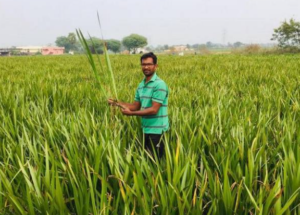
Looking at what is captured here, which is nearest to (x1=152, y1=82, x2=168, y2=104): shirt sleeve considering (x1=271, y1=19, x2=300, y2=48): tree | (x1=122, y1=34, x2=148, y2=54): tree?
(x1=271, y1=19, x2=300, y2=48): tree

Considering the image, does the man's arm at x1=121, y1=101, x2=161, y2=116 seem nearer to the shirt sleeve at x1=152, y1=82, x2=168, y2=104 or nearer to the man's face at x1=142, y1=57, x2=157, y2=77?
the shirt sleeve at x1=152, y1=82, x2=168, y2=104

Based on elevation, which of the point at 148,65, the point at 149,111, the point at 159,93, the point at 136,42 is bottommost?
the point at 149,111

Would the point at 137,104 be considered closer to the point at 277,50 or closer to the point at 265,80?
the point at 265,80

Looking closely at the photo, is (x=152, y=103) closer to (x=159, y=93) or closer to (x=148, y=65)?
(x=159, y=93)

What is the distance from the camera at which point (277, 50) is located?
35.2 meters

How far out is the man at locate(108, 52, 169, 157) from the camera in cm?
214

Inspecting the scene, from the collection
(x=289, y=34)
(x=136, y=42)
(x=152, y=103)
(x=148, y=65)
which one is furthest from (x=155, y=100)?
(x=136, y=42)

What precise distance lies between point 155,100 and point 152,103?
1.5 inches

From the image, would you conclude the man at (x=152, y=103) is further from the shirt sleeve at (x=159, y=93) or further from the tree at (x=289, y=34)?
the tree at (x=289, y=34)

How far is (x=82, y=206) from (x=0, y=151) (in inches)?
45.7

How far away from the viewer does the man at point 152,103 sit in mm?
2143

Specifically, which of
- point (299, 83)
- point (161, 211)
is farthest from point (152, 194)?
point (299, 83)

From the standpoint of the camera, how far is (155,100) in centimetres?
214

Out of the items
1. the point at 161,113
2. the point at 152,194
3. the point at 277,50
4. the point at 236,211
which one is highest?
the point at 277,50
